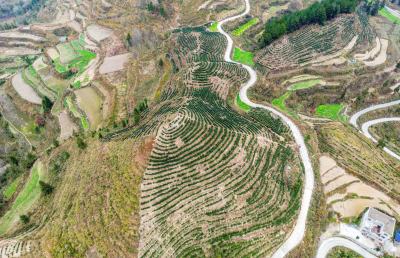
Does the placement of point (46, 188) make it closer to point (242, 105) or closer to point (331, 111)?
point (242, 105)

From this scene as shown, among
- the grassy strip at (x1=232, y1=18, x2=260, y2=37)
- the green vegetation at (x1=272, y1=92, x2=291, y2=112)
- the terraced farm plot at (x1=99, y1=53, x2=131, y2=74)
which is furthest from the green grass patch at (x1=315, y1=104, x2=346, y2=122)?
the terraced farm plot at (x1=99, y1=53, x2=131, y2=74)

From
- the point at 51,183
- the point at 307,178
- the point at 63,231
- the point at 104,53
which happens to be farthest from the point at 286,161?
the point at 104,53

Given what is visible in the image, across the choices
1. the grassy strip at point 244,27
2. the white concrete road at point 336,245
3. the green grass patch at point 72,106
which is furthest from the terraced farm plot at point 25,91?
the white concrete road at point 336,245

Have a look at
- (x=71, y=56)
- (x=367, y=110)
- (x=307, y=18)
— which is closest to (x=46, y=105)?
(x=71, y=56)

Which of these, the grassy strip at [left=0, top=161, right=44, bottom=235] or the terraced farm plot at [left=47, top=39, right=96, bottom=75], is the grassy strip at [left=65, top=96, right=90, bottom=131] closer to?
the grassy strip at [left=0, top=161, right=44, bottom=235]

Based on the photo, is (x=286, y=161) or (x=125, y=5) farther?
(x=125, y=5)

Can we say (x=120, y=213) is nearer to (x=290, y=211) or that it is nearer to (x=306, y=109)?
(x=290, y=211)
